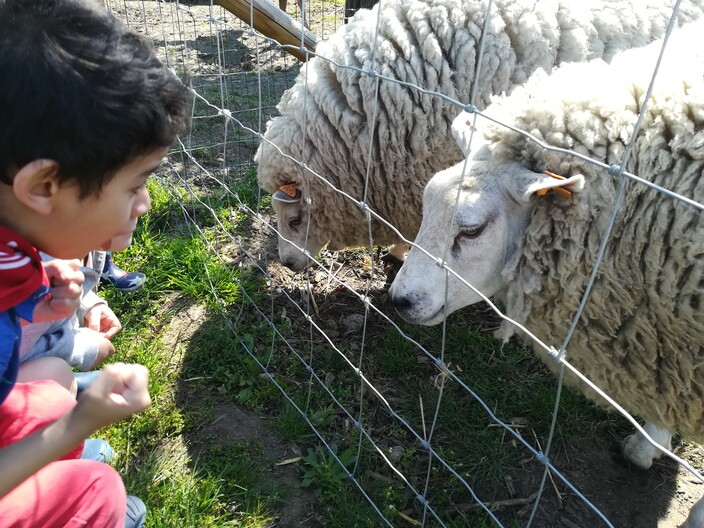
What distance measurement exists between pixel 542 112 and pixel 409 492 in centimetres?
141


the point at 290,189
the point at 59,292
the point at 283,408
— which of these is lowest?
the point at 283,408

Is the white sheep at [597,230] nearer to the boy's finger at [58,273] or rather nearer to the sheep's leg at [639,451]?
the sheep's leg at [639,451]

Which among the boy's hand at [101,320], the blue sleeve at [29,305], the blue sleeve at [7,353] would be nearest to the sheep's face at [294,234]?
the boy's hand at [101,320]

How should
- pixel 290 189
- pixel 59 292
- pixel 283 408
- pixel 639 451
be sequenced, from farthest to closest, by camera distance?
pixel 290 189 → pixel 283 408 → pixel 639 451 → pixel 59 292

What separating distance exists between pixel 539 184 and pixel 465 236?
30cm

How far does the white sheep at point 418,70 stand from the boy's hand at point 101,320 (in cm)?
79

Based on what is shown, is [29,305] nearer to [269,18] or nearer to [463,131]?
[463,131]

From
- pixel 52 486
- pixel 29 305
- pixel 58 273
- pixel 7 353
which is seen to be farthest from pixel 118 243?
pixel 52 486

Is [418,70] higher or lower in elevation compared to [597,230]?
higher

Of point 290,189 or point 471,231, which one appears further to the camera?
point 290,189

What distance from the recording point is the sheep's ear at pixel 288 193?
3.01 m

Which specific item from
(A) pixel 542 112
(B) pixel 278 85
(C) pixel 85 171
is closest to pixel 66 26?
(C) pixel 85 171

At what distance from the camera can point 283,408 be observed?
8.05 ft

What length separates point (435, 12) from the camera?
264 centimetres
